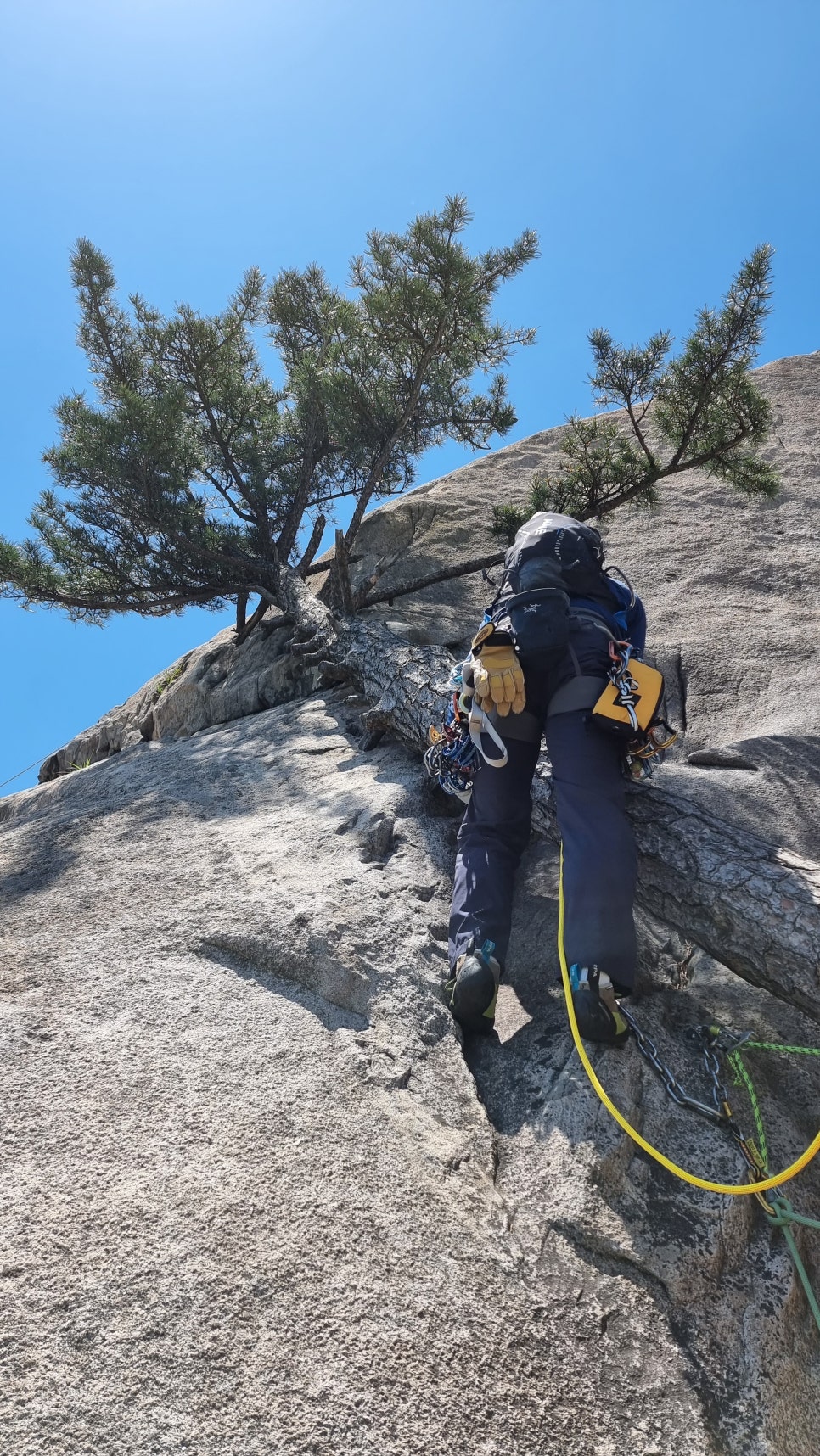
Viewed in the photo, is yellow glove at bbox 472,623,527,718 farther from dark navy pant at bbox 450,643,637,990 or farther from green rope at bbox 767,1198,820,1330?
green rope at bbox 767,1198,820,1330

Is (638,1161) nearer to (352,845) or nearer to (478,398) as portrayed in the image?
(352,845)

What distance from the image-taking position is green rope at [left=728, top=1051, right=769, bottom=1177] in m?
2.58

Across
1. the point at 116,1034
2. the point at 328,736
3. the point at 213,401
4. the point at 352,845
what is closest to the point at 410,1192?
the point at 116,1034

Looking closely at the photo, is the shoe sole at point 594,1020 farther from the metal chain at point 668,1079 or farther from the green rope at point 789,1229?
the green rope at point 789,1229

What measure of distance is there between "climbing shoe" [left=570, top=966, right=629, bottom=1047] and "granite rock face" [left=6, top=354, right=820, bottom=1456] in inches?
4.2

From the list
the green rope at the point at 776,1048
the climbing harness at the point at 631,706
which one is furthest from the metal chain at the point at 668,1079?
the climbing harness at the point at 631,706

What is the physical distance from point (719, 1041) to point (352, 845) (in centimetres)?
171

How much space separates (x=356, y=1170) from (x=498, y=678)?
1.74m

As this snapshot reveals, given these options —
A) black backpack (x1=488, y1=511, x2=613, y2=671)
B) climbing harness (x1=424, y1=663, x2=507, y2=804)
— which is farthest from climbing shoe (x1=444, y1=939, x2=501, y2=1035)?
black backpack (x1=488, y1=511, x2=613, y2=671)

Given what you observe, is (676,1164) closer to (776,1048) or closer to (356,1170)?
(776,1048)

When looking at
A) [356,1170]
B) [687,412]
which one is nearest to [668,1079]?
[356,1170]

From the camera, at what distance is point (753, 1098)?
265 cm

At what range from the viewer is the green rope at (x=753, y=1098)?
8.47ft

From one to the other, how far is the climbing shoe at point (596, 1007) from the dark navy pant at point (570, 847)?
38 millimetres
